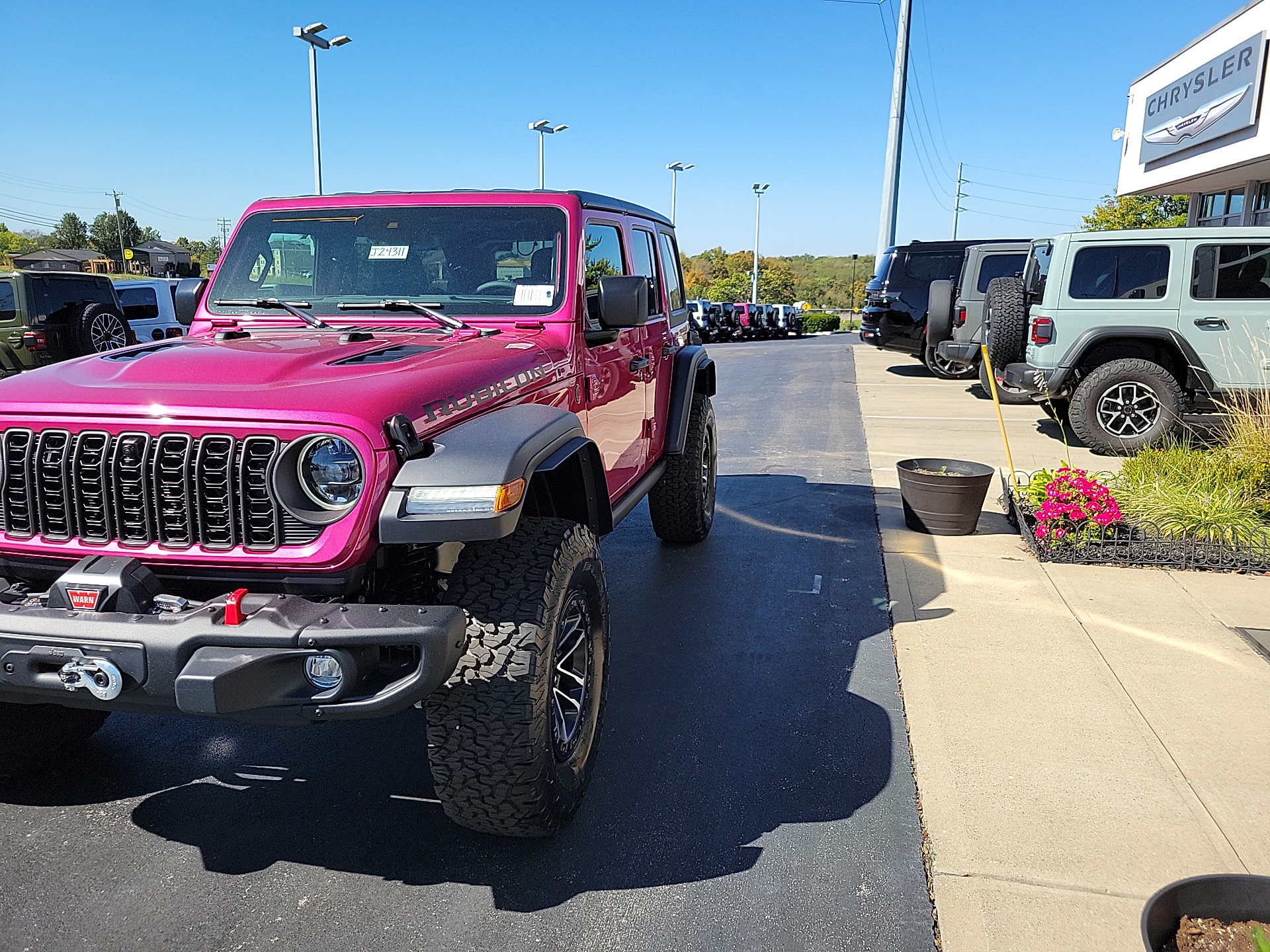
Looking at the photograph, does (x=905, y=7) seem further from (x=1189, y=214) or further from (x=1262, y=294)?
(x=1262, y=294)

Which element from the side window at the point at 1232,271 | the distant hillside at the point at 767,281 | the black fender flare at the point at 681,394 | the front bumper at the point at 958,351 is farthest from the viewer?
the distant hillside at the point at 767,281

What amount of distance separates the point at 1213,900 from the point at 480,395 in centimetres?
237

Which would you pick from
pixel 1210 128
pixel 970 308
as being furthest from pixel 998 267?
pixel 1210 128

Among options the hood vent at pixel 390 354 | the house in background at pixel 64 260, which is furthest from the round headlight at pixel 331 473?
the house in background at pixel 64 260

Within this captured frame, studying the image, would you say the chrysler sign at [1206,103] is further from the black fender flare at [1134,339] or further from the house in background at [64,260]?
the house in background at [64,260]

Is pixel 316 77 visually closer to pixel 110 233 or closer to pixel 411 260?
pixel 411 260

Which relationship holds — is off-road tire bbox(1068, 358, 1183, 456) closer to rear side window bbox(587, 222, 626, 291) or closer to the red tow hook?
rear side window bbox(587, 222, 626, 291)

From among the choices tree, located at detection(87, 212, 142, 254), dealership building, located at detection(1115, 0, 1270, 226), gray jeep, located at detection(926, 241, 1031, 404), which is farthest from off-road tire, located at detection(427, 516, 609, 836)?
tree, located at detection(87, 212, 142, 254)

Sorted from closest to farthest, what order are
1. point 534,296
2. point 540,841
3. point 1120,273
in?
point 540,841 < point 534,296 < point 1120,273

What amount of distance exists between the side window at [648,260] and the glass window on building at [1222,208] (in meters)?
17.1

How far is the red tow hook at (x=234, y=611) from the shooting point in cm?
227

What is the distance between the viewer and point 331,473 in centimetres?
248

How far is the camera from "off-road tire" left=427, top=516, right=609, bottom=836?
8.31ft

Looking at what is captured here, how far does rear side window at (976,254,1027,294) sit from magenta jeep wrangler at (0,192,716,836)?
1126 cm
